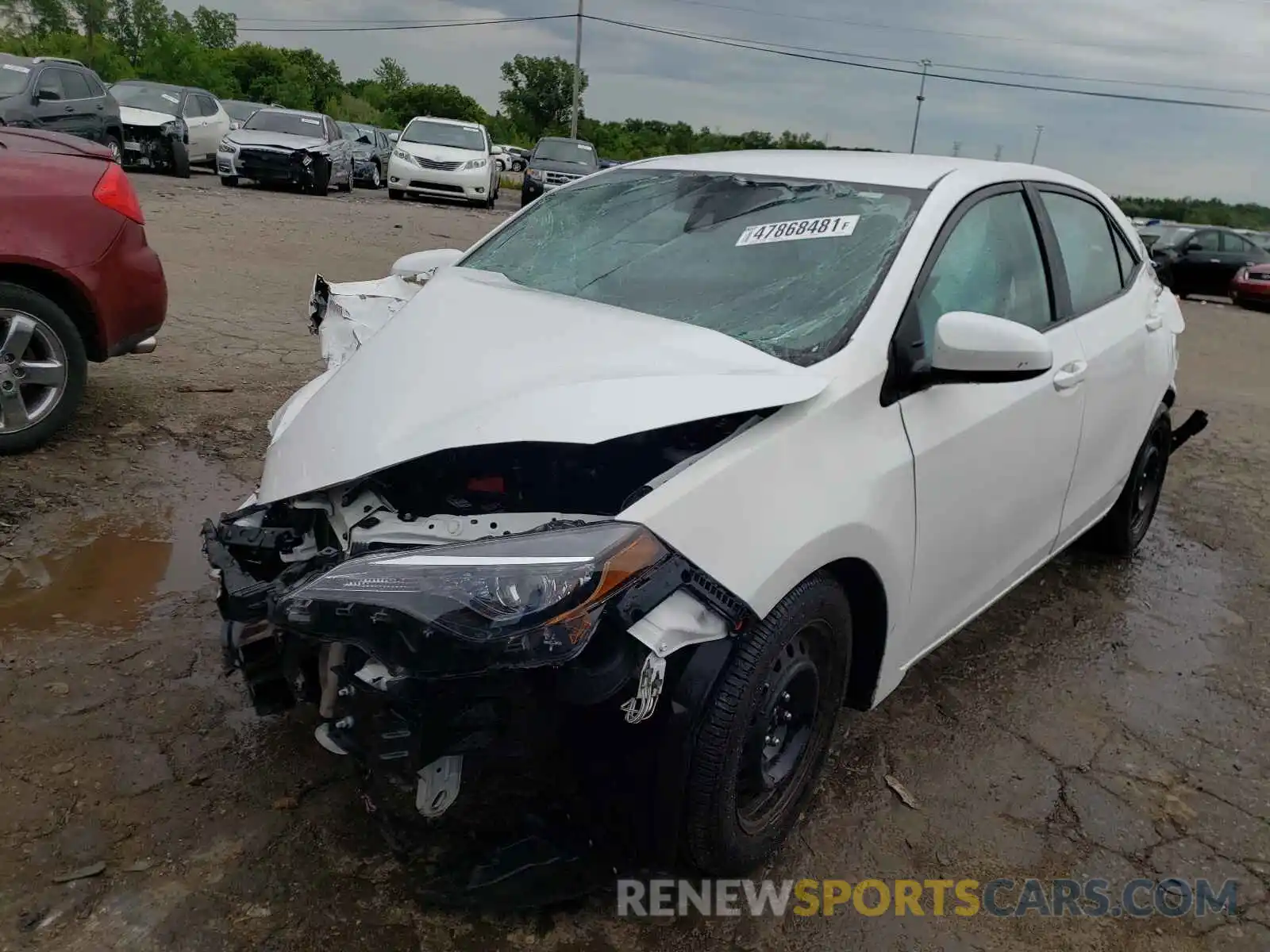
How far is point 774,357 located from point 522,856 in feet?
4.17

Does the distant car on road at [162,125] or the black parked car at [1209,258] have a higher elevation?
the distant car on road at [162,125]

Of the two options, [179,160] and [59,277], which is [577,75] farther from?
[59,277]

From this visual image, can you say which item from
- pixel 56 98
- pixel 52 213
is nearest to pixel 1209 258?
pixel 56 98

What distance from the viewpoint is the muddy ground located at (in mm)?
2193

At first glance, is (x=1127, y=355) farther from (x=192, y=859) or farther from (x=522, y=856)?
(x=192, y=859)

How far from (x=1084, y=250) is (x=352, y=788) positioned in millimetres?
3080

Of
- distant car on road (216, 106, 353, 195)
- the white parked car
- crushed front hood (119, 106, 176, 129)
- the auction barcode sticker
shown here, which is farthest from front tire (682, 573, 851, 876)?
the white parked car

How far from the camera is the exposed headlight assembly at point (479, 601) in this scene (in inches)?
70.4

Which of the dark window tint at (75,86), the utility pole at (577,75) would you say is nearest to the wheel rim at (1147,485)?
the dark window tint at (75,86)

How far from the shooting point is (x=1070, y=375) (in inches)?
127

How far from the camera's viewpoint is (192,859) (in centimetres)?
→ 228

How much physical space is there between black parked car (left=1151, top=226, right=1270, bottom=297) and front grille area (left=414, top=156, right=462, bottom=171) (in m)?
13.8

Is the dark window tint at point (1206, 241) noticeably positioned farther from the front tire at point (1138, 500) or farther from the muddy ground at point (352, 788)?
the front tire at point (1138, 500)

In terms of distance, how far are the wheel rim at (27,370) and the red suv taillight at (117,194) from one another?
64 centimetres
